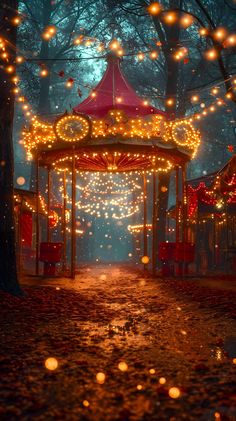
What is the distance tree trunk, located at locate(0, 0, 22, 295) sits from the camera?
374 inches

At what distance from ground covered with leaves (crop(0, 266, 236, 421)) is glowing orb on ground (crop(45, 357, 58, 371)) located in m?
0.04

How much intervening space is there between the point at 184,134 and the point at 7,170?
8.12 m

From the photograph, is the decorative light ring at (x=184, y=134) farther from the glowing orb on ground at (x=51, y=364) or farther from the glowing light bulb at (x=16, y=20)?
the glowing orb on ground at (x=51, y=364)

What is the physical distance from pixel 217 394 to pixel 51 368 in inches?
69.5

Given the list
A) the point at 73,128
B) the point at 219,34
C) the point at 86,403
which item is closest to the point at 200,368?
the point at 86,403

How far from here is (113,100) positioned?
16.6 meters

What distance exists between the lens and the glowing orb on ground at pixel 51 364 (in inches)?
173

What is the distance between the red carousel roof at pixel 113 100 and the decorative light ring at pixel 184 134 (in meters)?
1.90

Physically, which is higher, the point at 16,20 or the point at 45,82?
the point at 45,82

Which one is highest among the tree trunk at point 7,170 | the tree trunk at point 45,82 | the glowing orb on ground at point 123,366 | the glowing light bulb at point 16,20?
the tree trunk at point 45,82

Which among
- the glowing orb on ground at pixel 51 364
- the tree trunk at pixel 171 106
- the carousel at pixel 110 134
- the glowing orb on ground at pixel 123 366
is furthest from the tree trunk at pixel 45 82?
the glowing orb on ground at pixel 123 366

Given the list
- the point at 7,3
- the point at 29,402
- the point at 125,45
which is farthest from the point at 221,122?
the point at 29,402

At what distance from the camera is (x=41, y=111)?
2894 centimetres

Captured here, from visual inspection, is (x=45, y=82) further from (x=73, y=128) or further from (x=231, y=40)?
(x=231, y=40)
